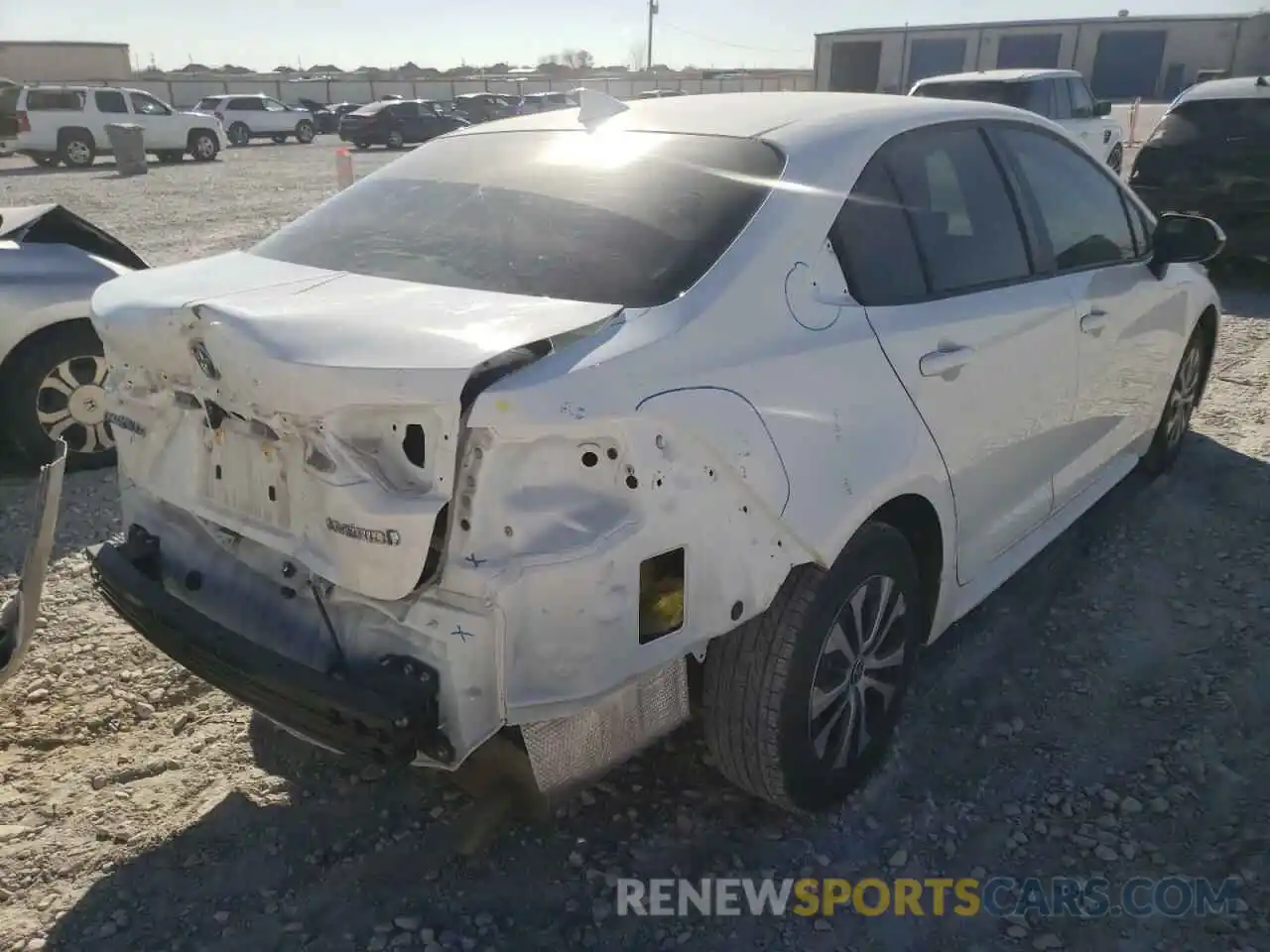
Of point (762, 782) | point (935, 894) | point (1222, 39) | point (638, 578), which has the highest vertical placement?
point (1222, 39)

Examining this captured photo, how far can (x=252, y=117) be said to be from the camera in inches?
1335

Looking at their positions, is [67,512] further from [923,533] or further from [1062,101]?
[1062,101]

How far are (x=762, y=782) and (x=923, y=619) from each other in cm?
78

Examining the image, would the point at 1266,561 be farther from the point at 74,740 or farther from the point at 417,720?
the point at 74,740

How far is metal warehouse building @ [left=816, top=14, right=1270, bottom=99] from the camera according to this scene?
150 ft

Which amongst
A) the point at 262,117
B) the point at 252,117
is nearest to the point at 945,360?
the point at 262,117

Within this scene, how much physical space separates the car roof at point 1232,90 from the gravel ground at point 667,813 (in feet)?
24.2

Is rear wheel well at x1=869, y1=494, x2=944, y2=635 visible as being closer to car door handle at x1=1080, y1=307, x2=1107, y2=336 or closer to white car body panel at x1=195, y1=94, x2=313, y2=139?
car door handle at x1=1080, y1=307, x2=1107, y2=336

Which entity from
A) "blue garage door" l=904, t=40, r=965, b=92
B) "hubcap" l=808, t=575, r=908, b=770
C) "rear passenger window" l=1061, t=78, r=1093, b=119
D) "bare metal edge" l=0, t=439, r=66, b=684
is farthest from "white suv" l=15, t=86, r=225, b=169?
"blue garage door" l=904, t=40, r=965, b=92

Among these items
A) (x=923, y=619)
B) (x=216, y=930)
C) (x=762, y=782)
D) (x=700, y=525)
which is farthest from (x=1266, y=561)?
(x=216, y=930)

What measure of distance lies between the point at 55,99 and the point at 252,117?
11.1 meters

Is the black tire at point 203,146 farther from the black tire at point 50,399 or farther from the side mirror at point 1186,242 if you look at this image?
the side mirror at point 1186,242

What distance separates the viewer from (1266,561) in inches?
162

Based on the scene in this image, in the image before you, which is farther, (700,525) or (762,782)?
(762,782)
